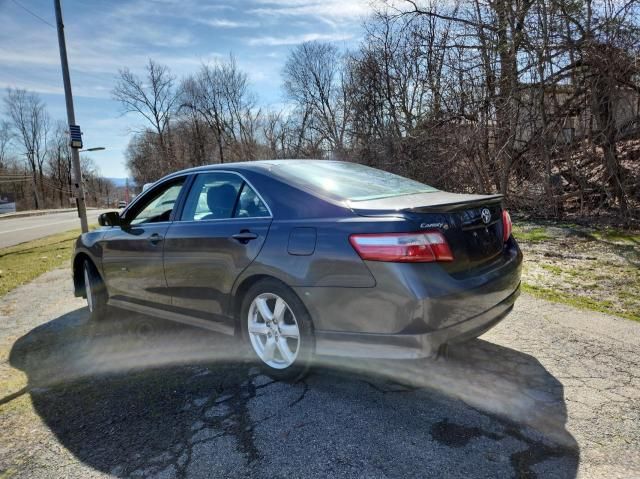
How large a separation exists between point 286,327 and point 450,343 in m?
1.10

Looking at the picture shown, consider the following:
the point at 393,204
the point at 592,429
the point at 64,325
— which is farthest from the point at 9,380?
the point at 592,429

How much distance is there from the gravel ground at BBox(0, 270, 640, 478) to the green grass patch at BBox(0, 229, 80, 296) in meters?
4.19

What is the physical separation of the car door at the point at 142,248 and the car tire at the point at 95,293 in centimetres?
28

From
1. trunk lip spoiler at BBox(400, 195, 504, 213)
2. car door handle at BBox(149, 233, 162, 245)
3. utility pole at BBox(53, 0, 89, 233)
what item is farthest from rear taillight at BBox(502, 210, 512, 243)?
utility pole at BBox(53, 0, 89, 233)

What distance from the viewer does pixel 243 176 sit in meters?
A: 3.33

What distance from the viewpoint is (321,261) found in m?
2.61

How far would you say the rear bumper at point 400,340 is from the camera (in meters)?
2.38

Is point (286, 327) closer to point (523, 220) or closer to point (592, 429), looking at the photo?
point (592, 429)

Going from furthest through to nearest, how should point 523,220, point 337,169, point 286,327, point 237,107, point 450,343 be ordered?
point 237,107
point 523,220
point 337,169
point 286,327
point 450,343

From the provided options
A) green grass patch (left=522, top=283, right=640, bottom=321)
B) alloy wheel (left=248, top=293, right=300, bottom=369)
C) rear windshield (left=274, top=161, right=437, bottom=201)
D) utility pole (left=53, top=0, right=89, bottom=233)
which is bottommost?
green grass patch (left=522, top=283, right=640, bottom=321)

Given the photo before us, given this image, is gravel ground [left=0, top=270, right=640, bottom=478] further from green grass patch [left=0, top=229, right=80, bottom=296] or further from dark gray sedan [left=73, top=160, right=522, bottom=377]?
green grass patch [left=0, top=229, right=80, bottom=296]

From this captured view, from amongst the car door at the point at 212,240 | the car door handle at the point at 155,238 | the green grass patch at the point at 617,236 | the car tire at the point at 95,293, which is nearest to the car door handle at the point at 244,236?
the car door at the point at 212,240

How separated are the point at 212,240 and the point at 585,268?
5.16 meters

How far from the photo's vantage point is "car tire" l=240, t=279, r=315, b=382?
2793mm
